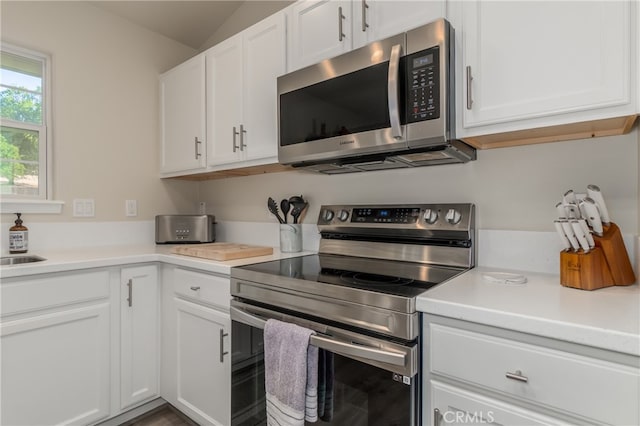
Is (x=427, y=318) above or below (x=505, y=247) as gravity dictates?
below

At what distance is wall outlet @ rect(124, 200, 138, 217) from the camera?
2361mm

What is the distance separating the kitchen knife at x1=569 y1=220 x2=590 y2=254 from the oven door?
59 cm

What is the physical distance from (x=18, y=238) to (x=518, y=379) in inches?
91.5

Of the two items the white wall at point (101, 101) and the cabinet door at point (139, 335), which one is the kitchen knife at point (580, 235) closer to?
the cabinet door at point (139, 335)

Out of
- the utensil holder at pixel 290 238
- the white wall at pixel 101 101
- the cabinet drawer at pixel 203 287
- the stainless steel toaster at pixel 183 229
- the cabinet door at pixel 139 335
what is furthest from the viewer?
the stainless steel toaster at pixel 183 229

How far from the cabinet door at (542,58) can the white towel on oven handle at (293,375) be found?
94cm

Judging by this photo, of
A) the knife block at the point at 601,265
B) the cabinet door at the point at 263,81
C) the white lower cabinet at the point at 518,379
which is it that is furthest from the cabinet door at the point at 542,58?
the cabinet door at the point at 263,81

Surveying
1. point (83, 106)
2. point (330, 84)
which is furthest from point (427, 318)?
point (83, 106)

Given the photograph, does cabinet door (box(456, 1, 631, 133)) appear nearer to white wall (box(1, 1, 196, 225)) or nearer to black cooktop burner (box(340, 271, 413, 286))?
black cooktop burner (box(340, 271, 413, 286))

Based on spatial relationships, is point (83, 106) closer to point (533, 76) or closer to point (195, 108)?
point (195, 108)

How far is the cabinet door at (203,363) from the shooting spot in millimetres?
1532

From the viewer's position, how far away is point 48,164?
2.03 meters

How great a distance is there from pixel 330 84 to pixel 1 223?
1.90 m

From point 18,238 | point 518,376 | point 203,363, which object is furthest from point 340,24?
point 18,238
